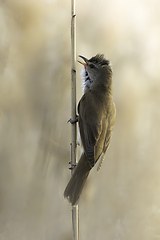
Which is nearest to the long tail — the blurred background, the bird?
the bird

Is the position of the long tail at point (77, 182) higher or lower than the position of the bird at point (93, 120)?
lower

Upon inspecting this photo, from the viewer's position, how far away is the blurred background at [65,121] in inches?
34.5

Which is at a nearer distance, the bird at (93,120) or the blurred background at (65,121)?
the bird at (93,120)

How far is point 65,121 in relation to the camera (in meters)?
1.00

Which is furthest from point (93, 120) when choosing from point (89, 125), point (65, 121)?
point (65, 121)

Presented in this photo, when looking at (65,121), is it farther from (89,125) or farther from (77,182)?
(77,182)

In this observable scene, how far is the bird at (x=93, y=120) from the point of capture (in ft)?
2.53

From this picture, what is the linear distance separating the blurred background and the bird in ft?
0.40

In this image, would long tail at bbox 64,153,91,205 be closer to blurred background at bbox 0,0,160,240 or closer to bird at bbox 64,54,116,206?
bird at bbox 64,54,116,206

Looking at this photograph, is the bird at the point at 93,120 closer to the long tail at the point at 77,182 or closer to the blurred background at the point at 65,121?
the long tail at the point at 77,182

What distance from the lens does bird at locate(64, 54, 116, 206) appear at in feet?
2.53

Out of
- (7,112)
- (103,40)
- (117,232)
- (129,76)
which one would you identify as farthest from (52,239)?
(103,40)

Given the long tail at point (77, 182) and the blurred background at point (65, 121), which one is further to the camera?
the blurred background at point (65, 121)

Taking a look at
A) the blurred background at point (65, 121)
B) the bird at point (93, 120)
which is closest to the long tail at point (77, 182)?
the bird at point (93, 120)
